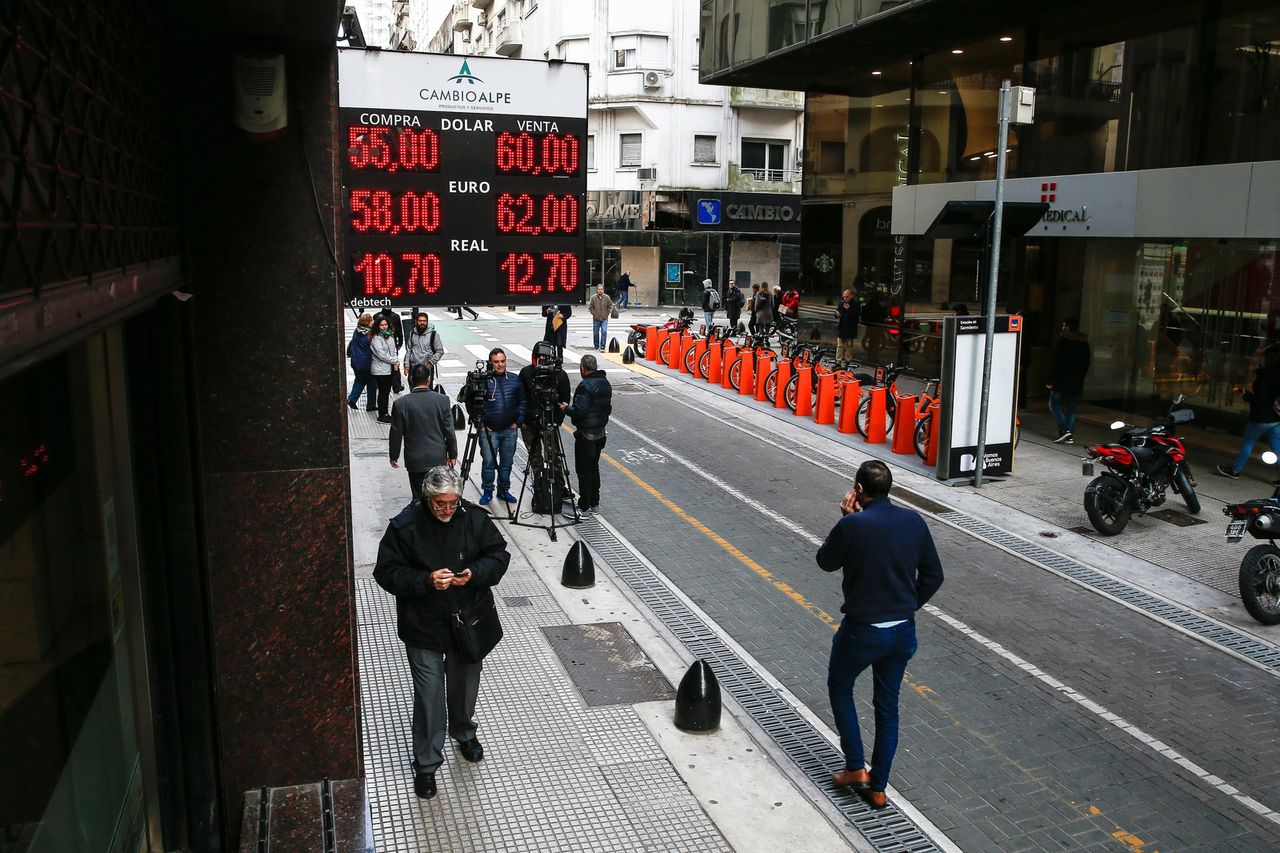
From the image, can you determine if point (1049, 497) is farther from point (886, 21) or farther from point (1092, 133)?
point (886, 21)

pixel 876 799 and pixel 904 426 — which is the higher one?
pixel 904 426

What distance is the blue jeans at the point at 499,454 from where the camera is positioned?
1215 cm

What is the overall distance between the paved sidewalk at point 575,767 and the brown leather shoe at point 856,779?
261 mm

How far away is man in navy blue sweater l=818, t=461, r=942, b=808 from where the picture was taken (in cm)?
595

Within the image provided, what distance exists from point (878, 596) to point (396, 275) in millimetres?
4283

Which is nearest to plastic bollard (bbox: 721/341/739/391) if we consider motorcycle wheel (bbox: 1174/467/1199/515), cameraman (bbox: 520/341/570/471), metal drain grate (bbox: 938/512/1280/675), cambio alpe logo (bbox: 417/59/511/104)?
metal drain grate (bbox: 938/512/1280/675)

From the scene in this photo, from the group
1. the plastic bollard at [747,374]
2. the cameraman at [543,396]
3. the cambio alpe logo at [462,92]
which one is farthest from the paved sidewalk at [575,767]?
the plastic bollard at [747,374]

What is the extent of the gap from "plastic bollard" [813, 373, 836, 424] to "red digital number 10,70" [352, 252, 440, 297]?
10.6 metres

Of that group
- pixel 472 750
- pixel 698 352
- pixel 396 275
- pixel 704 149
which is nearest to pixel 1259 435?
pixel 396 275

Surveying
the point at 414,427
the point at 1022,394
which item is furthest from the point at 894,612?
the point at 1022,394

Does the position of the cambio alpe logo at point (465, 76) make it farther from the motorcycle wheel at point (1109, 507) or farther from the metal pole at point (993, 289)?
the motorcycle wheel at point (1109, 507)

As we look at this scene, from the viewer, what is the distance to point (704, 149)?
42875 millimetres

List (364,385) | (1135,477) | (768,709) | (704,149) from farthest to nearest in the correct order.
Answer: (704,149), (364,385), (1135,477), (768,709)

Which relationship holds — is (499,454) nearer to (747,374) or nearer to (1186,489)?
(1186,489)
